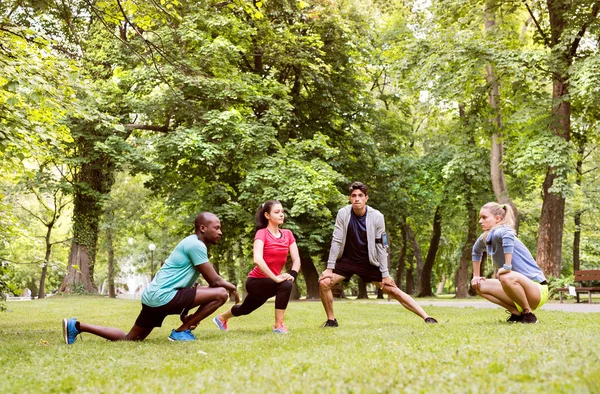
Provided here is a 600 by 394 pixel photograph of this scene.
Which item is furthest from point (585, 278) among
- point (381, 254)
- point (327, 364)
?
point (327, 364)

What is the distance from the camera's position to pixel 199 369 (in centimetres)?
491

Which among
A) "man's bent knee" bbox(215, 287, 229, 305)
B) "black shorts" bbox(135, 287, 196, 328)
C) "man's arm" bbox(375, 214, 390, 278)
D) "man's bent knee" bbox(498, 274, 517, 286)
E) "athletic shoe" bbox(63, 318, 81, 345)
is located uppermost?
"man's arm" bbox(375, 214, 390, 278)

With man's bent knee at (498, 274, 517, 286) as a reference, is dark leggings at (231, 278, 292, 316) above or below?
below

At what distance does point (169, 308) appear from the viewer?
22.8 ft

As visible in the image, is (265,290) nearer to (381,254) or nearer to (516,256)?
(381,254)

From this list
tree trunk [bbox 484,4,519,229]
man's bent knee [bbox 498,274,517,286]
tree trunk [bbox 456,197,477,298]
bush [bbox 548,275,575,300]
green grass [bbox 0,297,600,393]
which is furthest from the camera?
tree trunk [bbox 456,197,477,298]

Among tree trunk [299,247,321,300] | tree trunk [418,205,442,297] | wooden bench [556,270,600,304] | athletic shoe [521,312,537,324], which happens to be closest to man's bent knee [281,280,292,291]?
athletic shoe [521,312,537,324]

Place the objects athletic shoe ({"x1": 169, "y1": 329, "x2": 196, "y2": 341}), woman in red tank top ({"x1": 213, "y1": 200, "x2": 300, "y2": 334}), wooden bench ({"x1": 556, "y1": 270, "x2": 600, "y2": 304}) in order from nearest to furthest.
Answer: athletic shoe ({"x1": 169, "y1": 329, "x2": 196, "y2": 341}) < woman in red tank top ({"x1": 213, "y1": 200, "x2": 300, "y2": 334}) < wooden bench ({"x1": 556, "y1": 270, "x2": 600, "y2": 304})

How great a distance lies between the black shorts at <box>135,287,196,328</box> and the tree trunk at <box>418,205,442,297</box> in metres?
26.6

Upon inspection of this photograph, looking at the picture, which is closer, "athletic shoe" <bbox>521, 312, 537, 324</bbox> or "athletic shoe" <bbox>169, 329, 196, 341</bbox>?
"athletic shoe" <bbox>169, 329, 196, 341</bbox>

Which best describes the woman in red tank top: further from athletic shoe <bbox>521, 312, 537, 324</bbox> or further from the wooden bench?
the wooden bench

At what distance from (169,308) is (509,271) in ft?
14.2

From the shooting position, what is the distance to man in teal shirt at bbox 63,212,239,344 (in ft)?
22.9

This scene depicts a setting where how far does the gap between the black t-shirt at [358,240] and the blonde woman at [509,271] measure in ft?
5.45
